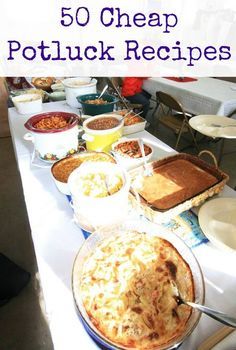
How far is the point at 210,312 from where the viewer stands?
38 cm

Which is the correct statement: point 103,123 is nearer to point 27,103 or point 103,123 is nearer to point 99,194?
point 99,194

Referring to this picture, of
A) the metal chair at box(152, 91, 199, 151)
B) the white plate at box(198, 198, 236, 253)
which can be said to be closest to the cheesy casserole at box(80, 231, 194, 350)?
the white plate at box(198, 198, 236, 253)

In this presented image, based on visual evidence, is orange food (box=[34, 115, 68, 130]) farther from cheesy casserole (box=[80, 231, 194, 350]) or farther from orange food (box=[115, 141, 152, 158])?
cheesy casserole (box=[80, 231, 194, 350])

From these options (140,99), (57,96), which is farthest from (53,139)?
(140,99)

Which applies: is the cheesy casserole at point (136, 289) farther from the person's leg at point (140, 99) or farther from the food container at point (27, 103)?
the person's leg at point (140, 99)

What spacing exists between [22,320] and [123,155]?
852 millimetres

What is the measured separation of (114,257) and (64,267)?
0.13 m

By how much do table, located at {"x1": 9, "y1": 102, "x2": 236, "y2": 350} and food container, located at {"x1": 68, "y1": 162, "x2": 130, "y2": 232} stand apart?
70mm

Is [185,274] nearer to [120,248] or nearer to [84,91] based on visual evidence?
[120,248]

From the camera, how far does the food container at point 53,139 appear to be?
2.78 ft

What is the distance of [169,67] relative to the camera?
2.78 metres

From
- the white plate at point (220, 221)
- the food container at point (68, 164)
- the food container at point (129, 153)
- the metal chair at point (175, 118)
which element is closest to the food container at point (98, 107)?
the food container at point (129, 153)

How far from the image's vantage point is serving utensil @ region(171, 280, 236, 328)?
38 centimetres

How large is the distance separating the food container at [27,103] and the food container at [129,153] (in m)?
0.73
